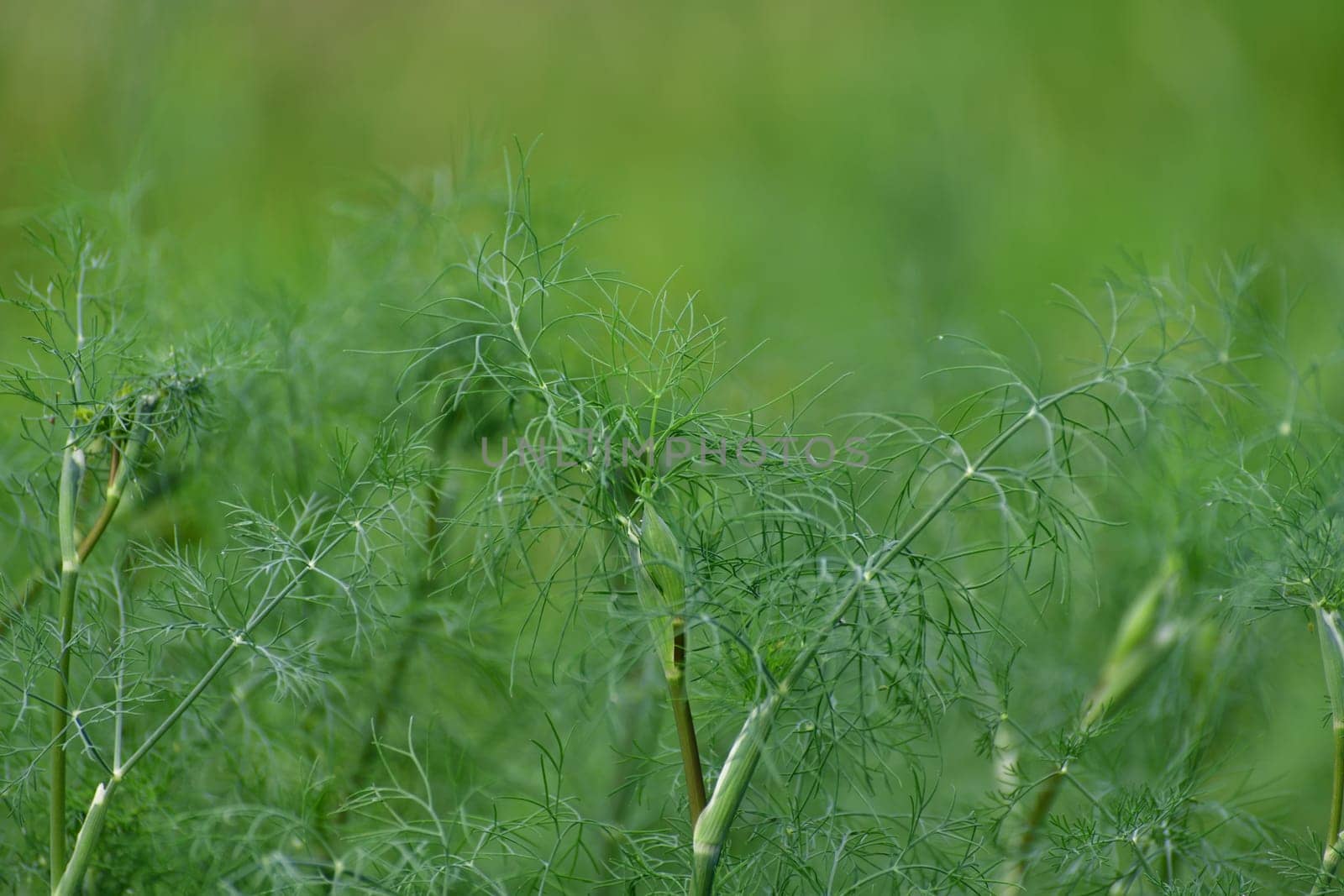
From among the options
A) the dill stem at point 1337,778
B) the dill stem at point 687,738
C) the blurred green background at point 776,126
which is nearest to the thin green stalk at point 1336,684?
the dill stem at point 1337,778

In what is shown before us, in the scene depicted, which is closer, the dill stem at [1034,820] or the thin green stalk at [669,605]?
the thin green stalk at [669,605]

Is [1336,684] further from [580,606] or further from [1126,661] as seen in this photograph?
[580,606]

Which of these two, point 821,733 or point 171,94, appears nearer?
point 821,733

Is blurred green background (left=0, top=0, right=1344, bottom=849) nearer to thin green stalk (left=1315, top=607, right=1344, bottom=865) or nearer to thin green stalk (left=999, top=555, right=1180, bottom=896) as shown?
thin green stalk (left=999, top=555, right=1180, bottom=896)

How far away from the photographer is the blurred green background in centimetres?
90

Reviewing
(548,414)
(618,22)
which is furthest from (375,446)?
(618,22)

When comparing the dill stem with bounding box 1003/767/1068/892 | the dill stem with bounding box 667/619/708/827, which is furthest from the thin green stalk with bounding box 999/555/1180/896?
the dill stem with bounding box 667/619/708/827

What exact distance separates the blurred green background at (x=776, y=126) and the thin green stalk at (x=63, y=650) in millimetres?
390

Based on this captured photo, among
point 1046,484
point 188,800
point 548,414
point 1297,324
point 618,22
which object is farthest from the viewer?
point 618,22

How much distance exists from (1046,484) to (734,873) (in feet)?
0.86

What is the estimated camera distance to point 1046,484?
1.82 feet

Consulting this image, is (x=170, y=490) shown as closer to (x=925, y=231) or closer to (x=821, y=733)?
(x=821, y=733)

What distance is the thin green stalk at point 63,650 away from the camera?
0.34m

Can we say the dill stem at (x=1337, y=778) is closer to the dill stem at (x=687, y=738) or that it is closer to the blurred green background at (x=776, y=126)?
the dill stem at (x=687, y=738)
